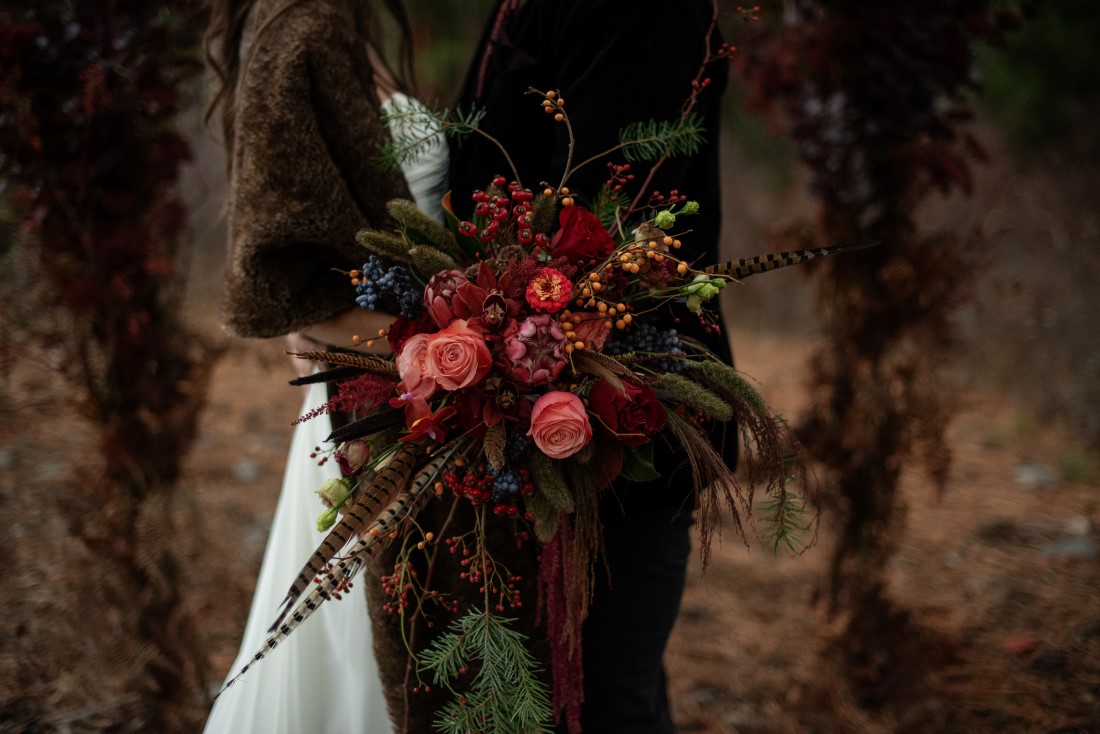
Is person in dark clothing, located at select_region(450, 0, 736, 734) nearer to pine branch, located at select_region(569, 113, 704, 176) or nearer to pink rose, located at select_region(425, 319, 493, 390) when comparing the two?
pine branch, located at select_region(569, 113, 704, 176)

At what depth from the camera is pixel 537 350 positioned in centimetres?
117

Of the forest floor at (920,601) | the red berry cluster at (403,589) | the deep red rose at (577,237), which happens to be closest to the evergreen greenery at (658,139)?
the deep red rose at (577,237)

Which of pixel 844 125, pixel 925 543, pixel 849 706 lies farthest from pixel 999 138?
pixel 849 706

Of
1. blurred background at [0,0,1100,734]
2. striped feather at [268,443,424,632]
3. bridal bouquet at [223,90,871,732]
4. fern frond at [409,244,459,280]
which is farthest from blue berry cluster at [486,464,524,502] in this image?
blurred background at [0,0,1100,734]

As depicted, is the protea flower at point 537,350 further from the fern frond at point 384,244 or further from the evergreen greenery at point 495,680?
the evergreen greenery at point 495,680

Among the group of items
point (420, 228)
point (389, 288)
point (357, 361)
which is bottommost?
point (357, 361)

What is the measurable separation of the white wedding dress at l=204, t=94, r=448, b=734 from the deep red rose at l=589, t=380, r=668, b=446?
32.4 inches

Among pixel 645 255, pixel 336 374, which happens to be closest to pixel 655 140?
pixel 645 255

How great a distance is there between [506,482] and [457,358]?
21 centimetres

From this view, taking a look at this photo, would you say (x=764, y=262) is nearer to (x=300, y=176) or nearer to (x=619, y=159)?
(x=619, y=159)

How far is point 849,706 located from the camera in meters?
2.85

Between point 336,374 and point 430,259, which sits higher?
point 430,259

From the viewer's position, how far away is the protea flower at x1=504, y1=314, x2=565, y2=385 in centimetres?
116

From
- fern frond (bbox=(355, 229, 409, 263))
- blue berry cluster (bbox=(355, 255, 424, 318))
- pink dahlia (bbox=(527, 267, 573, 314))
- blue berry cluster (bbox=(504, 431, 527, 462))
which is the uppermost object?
fern frond (bbox=(355, 229, 409, 263))
